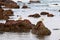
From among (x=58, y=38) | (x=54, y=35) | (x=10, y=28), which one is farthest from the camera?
(x=10, y=28)

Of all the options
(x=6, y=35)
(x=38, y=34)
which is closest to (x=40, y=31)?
(x=38, y=34)

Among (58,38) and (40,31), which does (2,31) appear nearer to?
(40,31)

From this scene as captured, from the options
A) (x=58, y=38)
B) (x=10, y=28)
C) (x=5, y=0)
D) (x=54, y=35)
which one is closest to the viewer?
(x=58, y=38)

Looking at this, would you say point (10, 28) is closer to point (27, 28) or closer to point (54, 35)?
point (27, 28)

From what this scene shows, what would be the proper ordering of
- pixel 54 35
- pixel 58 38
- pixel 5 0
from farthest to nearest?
pixel 5 0
pixel 54 35
pixel 58 38

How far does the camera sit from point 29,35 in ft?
74.2

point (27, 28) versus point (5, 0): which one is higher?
point (27, 28)

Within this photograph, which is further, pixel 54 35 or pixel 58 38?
pixel 54 35

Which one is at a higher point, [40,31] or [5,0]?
[40,31]

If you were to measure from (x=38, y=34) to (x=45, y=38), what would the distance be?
1.14 meters

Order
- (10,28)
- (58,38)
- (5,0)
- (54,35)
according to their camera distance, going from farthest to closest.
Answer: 1. (5,0)
2. (10,28)
3. (54,35)
4. (58,38)

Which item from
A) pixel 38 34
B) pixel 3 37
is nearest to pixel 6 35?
pixel 3 37

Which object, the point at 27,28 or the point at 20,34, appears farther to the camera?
the point at 27,28

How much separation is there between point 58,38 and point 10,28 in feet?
14.0
